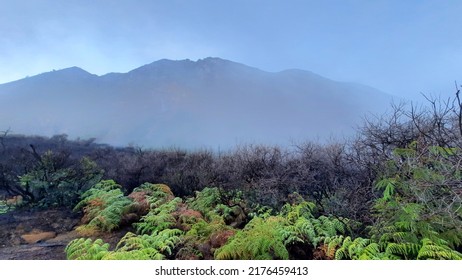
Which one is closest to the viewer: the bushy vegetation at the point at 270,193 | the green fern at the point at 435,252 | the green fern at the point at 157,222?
the green fern at the point at 435,252

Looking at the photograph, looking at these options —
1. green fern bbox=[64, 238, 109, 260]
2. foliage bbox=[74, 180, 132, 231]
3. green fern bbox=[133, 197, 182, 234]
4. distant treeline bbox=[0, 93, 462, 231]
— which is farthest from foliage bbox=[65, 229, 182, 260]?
distant treeline bbox=[0, 93, 462, 231]

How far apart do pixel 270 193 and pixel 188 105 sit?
179cm

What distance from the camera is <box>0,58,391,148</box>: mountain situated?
3572 mm

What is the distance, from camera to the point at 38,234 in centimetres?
356

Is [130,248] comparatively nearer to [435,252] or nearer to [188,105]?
[188,105]

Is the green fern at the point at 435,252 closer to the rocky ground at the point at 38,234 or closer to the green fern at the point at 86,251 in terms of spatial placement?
the green fern at the point at 86,251

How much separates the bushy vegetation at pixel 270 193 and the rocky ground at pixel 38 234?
0.71 ft

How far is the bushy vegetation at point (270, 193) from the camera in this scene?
2.29m

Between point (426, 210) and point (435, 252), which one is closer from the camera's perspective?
point (435, 252)

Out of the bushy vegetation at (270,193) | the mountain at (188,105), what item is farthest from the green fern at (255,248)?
the mountain at (188,105)

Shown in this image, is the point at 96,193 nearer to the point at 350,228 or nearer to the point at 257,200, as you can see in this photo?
the point at 257,200

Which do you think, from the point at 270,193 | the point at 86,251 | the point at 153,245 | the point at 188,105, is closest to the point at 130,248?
the point at 153,245

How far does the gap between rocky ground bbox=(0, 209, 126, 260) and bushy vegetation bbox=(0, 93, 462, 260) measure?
217mm
